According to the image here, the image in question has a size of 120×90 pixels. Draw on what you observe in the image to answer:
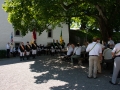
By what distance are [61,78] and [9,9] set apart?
334 inches

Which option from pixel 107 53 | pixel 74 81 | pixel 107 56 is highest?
pixel 107 53

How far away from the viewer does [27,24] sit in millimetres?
16875

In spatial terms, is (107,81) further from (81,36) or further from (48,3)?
(81,36)

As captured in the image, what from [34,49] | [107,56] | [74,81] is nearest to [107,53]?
[107,56]

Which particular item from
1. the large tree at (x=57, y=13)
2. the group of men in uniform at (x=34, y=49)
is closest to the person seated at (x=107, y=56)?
the large tree at (x=57, y=13)

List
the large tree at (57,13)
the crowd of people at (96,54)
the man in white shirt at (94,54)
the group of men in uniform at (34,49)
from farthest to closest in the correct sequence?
the group of men in uniform at (34,49)
the large tree at (57,13)
the man in white shirt at (94,54)
the crowd of people at (96,54)

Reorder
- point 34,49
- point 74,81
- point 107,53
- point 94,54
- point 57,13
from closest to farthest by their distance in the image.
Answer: point 74,81
point 94,54
point 107,53
point 57,13
point 34,49

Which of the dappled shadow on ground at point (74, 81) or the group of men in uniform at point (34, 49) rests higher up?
the group of men in uniform at point (34, 49)

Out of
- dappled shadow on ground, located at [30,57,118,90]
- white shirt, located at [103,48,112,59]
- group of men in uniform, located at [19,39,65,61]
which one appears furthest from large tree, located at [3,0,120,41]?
dappled shadow on ground, located at [30,57,118,90]

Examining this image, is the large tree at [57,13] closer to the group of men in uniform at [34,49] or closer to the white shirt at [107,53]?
the group of men in uniform at [34,49]

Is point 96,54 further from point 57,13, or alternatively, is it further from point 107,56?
point 57,13

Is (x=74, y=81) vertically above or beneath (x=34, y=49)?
beneath

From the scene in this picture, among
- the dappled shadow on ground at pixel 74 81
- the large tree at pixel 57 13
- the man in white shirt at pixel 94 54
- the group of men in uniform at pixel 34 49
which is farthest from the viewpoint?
the group of men in uniform at pixel 34 49

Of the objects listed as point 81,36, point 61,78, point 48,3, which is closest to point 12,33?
point 81,36
